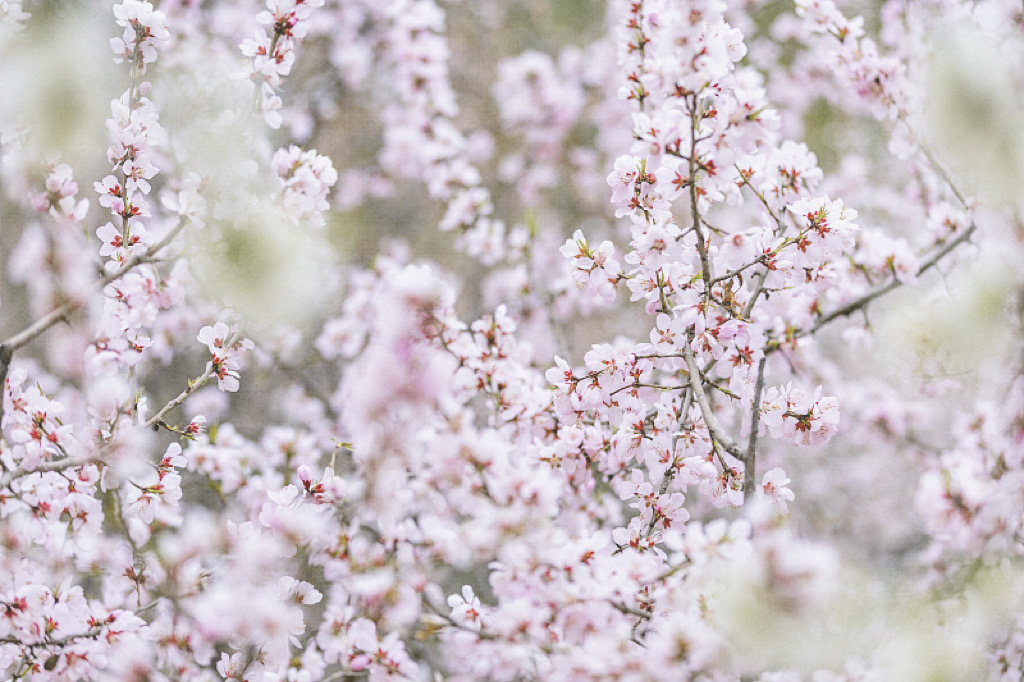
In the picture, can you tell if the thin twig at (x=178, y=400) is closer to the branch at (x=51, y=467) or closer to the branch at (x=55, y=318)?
the branch at (x=51, y=467)

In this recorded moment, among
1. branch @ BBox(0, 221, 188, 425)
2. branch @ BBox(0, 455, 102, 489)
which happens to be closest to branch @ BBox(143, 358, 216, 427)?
branch @ BBox(0, 455, 102, 489)

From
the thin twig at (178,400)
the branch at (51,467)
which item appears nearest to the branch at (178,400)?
the thin twig at (178,400)

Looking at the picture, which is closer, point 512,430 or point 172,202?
point 172,202

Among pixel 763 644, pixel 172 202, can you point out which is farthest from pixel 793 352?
pixel 172 202

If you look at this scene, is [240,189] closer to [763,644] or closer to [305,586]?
[305,586]

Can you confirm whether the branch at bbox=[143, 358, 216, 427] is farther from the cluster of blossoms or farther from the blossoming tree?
the cluster of blossoms

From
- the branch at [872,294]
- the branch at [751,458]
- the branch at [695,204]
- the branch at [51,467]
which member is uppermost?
the branch at [872,294]

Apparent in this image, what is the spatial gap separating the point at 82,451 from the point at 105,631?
0.40 meters

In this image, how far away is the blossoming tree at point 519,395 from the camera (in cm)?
134

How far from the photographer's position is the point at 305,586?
62.6 inches

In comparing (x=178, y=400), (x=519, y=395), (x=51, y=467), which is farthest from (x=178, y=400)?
→ (x=519, y=395)

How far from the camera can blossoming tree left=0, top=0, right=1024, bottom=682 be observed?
1.34 m

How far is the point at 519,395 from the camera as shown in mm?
1995

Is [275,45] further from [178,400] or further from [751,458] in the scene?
[751,458]
